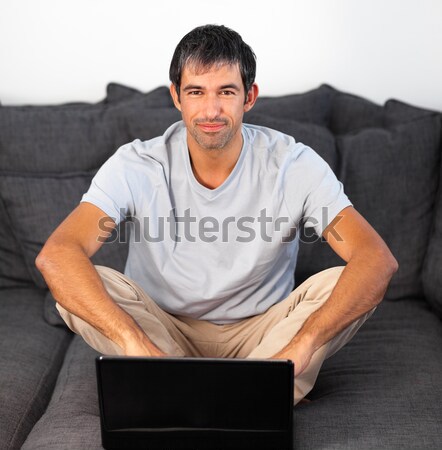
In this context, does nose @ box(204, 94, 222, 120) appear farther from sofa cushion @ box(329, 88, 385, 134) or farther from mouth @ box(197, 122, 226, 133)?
sofa cushion @ box(329, 88, 385, 134)

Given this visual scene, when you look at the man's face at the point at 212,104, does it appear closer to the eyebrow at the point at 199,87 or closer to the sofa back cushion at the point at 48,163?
the eyebrow at the point at 199,87

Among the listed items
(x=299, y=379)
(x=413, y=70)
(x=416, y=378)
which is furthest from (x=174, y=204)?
(x=413, y=70)

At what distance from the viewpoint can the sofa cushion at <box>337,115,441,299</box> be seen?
7.09 ft

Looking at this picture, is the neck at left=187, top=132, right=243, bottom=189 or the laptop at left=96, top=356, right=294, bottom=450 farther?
the neck at left=187, top=132, right=243, bottom=189

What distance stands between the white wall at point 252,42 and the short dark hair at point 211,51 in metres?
0.66

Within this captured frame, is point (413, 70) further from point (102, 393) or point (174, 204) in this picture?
point (102, 393)

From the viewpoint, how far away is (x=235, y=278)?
1851mm

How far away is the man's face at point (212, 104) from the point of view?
179 cm

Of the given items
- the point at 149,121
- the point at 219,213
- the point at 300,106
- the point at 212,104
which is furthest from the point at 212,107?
the point at 300,106

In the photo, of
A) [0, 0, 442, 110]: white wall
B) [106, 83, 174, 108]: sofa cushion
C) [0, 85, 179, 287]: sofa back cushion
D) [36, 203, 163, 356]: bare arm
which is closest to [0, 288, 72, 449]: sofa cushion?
[0, 85, 179, 287]: sofa back cushion

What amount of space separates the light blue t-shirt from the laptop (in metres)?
0.45

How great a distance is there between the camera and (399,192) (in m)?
2.16

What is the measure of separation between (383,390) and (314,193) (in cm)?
48

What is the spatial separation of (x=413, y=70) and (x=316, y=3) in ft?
1.26
